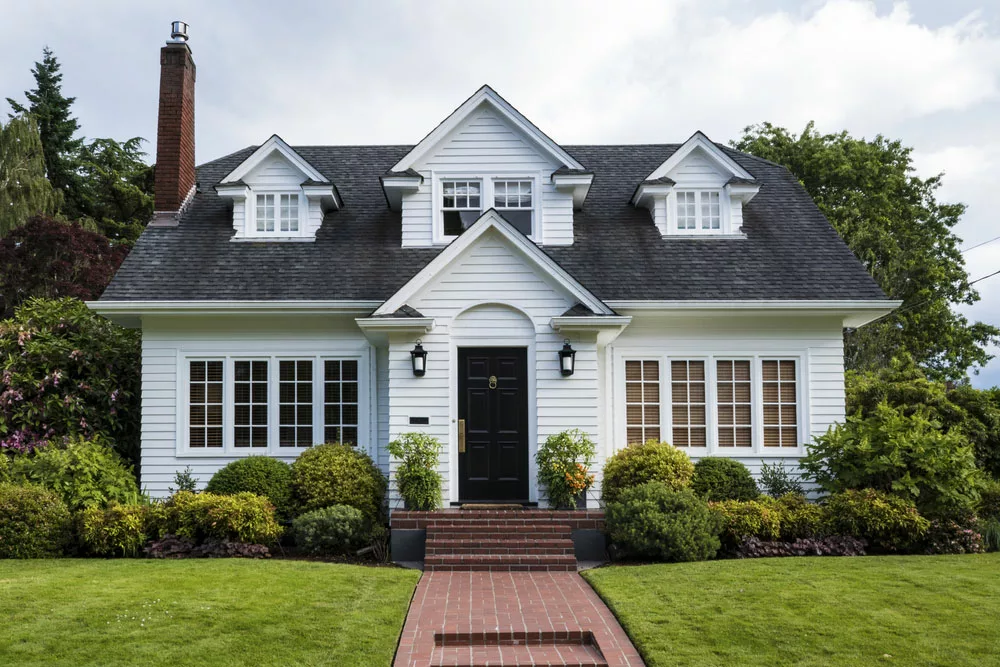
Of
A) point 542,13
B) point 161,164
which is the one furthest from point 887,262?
point 161,164

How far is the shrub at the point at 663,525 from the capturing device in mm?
10367

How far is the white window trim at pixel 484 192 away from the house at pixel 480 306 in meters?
0.04

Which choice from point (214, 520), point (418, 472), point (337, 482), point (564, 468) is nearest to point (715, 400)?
point (564, 468)

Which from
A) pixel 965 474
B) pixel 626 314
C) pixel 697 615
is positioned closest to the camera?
pixel 697 615

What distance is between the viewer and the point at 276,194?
15211 mm

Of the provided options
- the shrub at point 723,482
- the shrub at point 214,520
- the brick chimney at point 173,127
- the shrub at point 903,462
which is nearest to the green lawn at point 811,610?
the shrub at point 903,462

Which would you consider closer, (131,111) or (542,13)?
(542,13)

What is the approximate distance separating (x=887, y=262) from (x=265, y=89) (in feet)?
76.1

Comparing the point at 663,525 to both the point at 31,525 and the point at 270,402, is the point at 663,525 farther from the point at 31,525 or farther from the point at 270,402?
the point at 31,525

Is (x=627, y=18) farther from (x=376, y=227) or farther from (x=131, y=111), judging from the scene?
(x=131, y=111)

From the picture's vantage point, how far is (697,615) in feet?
24.4

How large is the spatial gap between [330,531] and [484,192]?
23.0ft

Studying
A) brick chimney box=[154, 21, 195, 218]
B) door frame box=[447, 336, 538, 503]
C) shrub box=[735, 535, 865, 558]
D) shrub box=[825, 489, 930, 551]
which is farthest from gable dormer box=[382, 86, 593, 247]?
shrub box=[825, 489, 930, 551]

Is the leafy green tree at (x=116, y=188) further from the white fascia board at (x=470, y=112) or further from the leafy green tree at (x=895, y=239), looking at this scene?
the leafy green tree at (x=895, y=239)
